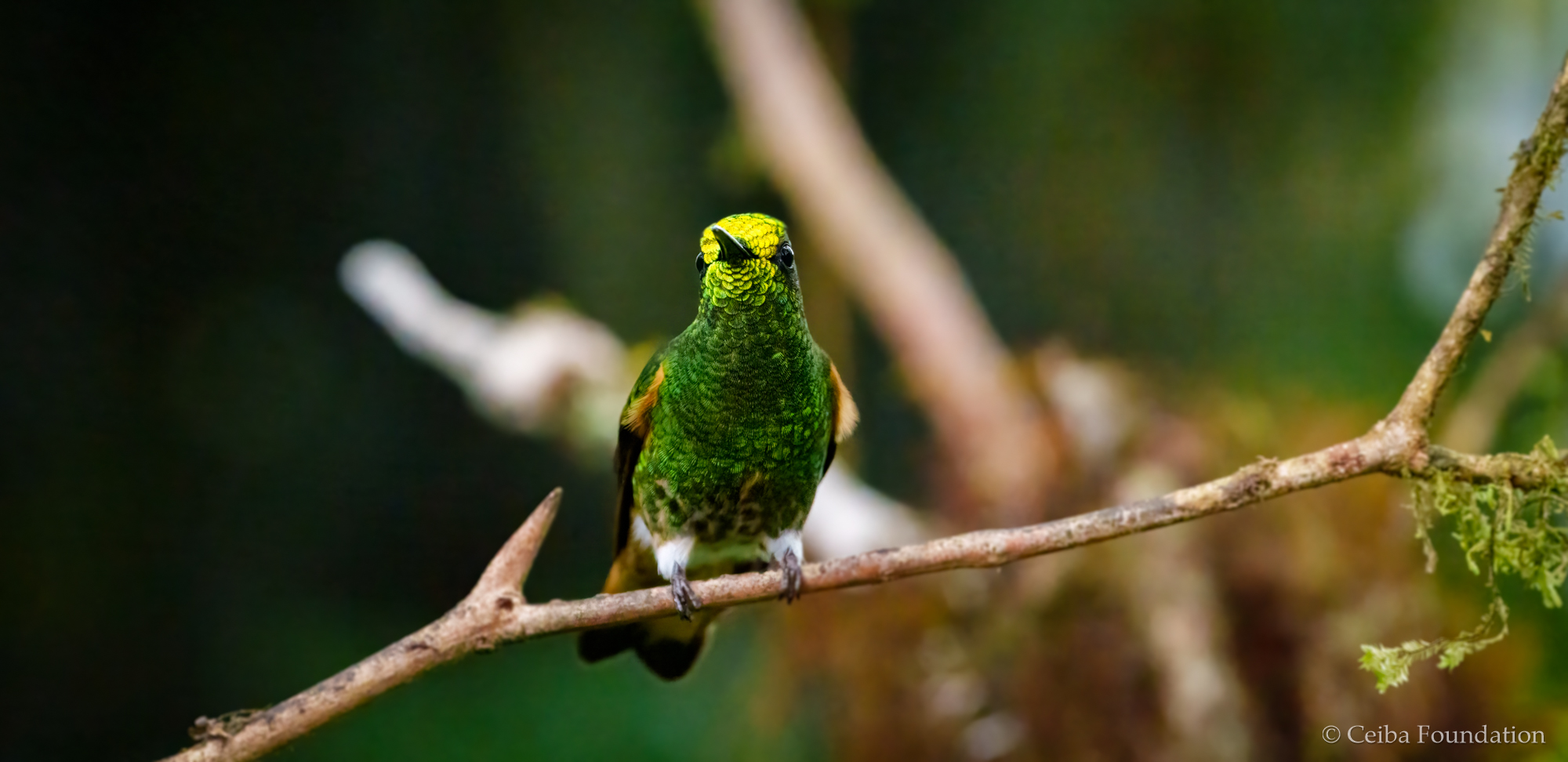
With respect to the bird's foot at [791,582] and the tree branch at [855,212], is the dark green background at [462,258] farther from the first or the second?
the bird's foot at [791,582]

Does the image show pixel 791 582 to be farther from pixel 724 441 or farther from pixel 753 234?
pixel 753 234

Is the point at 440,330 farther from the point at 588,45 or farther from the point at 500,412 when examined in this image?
the point at 588,45

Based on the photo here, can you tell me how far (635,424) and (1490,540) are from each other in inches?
49.9

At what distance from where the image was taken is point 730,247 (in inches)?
51.6

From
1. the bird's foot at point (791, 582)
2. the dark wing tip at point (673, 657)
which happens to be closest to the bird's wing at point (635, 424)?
the dark wing tip at point (673, 657)

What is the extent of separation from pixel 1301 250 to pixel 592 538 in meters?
2.36

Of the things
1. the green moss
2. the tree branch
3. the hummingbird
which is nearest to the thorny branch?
the green moss

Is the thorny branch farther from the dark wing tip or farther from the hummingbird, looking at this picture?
the dark wing tip

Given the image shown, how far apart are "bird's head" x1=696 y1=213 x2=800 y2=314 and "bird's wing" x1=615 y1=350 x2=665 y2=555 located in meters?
0.28

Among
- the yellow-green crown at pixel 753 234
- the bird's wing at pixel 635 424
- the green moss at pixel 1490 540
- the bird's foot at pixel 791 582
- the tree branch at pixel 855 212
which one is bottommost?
the bird's foot at pixel 791 582

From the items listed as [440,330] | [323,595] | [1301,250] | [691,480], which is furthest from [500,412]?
[1301,250]

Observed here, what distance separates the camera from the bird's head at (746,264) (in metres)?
1.32

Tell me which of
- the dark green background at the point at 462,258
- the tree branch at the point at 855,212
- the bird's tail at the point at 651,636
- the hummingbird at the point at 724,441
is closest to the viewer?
the hummingbird at the point at 724,441

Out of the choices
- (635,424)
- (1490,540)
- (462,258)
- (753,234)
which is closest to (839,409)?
(635,424)
